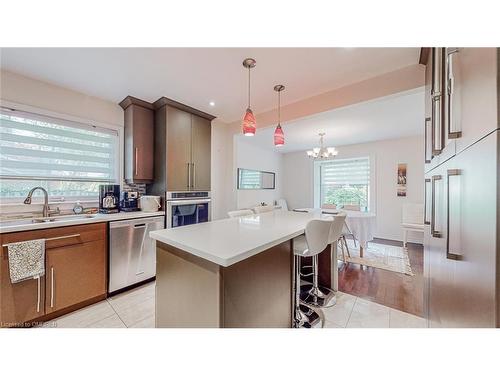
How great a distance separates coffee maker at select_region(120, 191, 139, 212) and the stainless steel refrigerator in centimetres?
287

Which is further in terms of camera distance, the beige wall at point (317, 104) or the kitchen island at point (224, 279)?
the beige wall at point (317, 104)

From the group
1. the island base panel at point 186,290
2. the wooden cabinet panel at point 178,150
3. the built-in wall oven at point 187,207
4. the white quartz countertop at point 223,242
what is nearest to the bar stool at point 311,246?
the white quartz countertop at point 223,242

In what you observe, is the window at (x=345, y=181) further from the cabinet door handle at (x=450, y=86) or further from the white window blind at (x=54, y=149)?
the white window blind at (x=54, y=149)

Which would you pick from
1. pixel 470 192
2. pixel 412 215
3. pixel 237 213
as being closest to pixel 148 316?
pixel 237 213

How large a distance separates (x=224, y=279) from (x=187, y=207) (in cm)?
205

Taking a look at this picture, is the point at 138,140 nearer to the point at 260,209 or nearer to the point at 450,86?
the point at 260,209

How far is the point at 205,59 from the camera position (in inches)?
64.7

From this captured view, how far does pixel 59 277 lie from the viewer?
64.7 inches

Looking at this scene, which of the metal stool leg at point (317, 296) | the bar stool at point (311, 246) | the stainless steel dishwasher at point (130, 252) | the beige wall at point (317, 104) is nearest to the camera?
the bar stool at point (311, 246)

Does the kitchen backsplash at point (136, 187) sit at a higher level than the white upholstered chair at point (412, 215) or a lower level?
higher

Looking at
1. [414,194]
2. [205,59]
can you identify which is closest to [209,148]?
[205,59]

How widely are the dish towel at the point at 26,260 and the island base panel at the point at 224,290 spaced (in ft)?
3.80

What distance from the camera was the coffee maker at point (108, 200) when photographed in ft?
7.34
